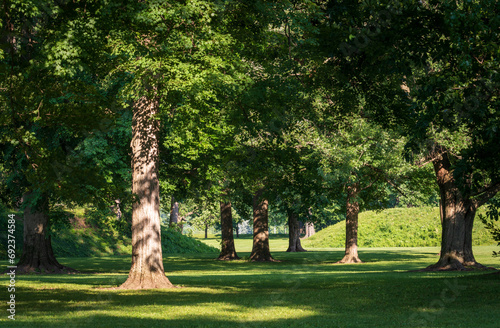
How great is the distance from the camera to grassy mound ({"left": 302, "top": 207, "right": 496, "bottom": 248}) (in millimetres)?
61500

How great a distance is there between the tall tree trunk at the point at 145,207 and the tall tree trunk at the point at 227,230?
21.8 meters

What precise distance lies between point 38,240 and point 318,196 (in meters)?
14.9

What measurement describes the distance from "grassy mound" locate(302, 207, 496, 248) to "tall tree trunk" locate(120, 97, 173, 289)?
46464 millimetres

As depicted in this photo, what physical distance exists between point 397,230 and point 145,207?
5041 centimetres

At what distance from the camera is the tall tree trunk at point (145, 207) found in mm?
18938

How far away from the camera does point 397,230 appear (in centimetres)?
6500

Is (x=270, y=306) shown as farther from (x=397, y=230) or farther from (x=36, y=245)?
(x=397, y=230)

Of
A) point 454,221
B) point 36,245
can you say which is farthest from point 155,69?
point 454,221

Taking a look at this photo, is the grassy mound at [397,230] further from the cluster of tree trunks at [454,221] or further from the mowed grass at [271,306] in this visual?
the mowed grass at [271,306]

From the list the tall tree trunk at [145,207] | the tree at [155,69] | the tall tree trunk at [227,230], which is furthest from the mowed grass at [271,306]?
the tall tree trunk at [227,230]

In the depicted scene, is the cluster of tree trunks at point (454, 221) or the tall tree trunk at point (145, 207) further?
the cluster of tree trunks at point (454, 221)

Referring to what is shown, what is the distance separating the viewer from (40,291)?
18.3 metres

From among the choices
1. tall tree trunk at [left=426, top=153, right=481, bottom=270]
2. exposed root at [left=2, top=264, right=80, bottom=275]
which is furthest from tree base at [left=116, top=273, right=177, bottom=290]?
tall tree trunk at [left=426, top=153, right=481, bottom=270]

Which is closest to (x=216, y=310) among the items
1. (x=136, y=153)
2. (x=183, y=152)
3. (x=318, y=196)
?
(x=136, y=153)
